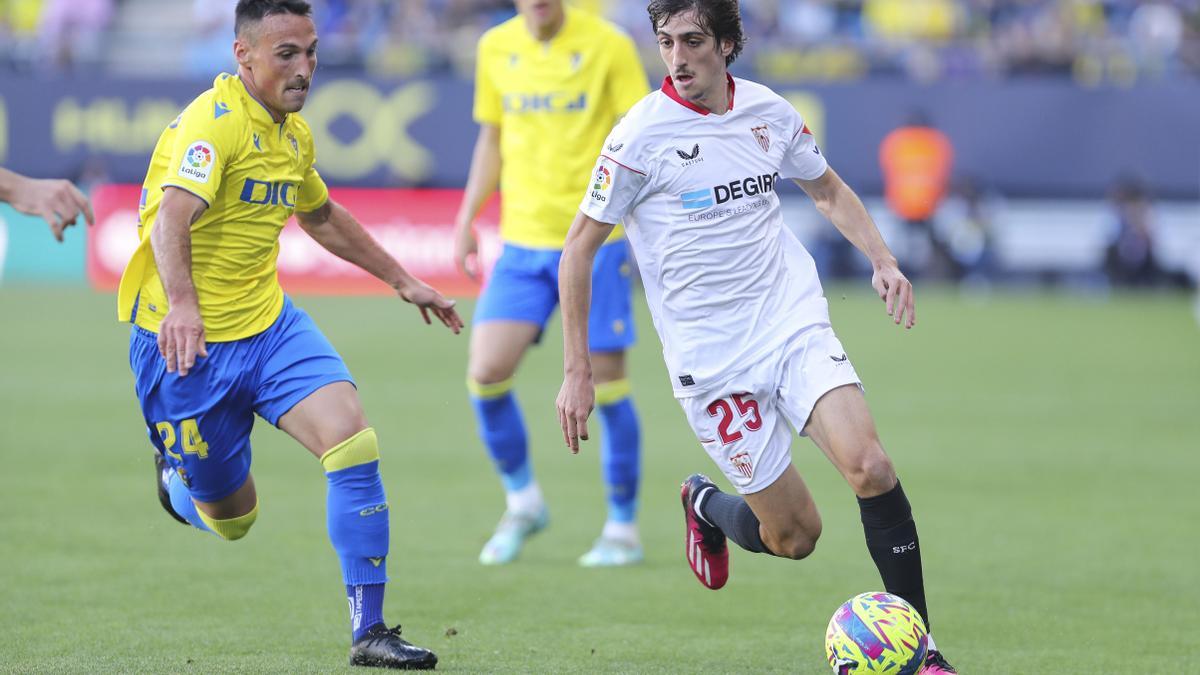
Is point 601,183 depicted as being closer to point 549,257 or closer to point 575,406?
point 575,406

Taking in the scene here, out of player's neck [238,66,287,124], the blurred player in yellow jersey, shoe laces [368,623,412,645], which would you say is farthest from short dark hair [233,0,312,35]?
the blurred player in yellow jersey

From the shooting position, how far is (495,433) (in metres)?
8.02

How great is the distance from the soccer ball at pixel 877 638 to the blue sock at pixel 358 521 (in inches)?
63.6

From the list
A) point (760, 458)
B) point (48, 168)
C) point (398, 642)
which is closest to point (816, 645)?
point (760, 458)

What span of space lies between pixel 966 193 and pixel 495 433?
1721 cm

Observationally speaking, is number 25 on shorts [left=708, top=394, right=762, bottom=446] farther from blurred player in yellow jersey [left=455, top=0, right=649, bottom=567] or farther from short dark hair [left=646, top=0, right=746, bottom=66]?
blurred player in yellow jersey [left=455, top=0, right=649, bottom=567]

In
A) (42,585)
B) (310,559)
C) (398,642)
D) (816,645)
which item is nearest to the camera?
(398,642)

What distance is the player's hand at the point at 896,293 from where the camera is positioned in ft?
18.5

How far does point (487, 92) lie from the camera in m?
8.26

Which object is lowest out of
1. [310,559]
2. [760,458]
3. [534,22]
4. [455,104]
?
[455,104]

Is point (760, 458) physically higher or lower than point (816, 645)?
higher

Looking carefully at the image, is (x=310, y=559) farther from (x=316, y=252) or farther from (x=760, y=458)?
(x=316, y=252)

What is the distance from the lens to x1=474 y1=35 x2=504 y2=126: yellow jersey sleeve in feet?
27.0

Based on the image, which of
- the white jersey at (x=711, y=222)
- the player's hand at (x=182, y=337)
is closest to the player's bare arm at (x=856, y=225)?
the white jersey at (x=711, y=222)
